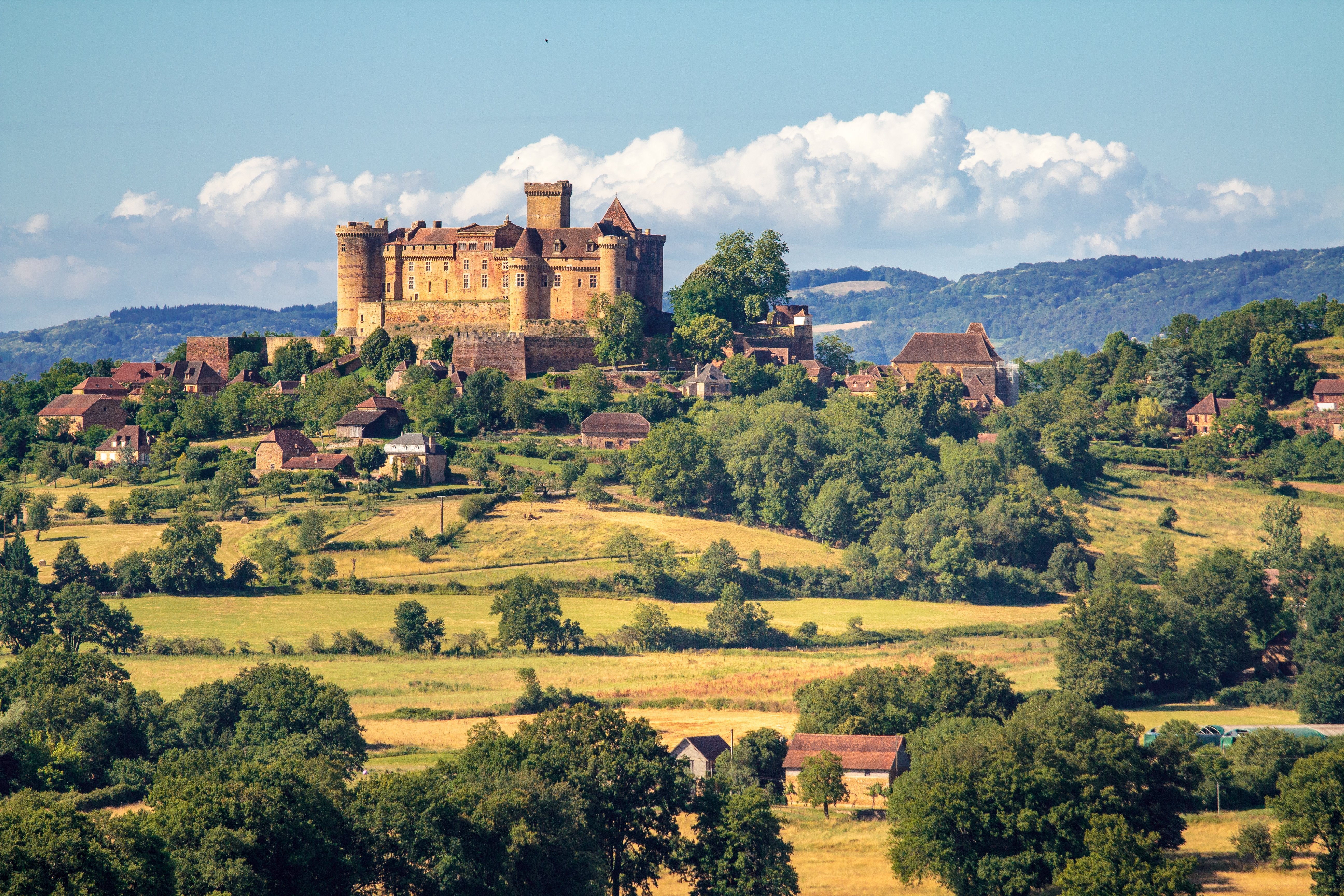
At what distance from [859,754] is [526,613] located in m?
22.8

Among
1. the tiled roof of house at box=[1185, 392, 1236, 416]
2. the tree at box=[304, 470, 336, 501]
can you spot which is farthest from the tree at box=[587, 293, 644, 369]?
the tiled roof of house at box=[1185, 392, 1236, 416]

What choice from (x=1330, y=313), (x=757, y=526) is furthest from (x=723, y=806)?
(x=1330, y=313)

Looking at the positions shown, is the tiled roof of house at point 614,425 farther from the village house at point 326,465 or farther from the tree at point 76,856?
the tree at point 76,856

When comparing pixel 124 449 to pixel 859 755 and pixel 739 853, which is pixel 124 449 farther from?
pixel 739 853

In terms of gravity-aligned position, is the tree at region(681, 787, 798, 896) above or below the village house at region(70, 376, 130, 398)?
below

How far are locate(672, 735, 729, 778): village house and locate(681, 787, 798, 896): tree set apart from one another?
26.9ft

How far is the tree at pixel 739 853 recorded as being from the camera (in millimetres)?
38938

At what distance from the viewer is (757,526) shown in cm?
9212

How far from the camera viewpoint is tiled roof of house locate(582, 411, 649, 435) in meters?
96.5

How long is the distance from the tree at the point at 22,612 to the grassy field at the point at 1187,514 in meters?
56.8

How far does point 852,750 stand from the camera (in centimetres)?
5038

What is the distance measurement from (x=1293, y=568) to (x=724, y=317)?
4662 cm

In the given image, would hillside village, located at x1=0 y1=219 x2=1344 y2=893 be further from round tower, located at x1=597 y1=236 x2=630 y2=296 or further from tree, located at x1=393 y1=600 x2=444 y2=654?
round tower, located at x1=597 y1=236 x2=630 y2=296

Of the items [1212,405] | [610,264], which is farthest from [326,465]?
[1212,405]
